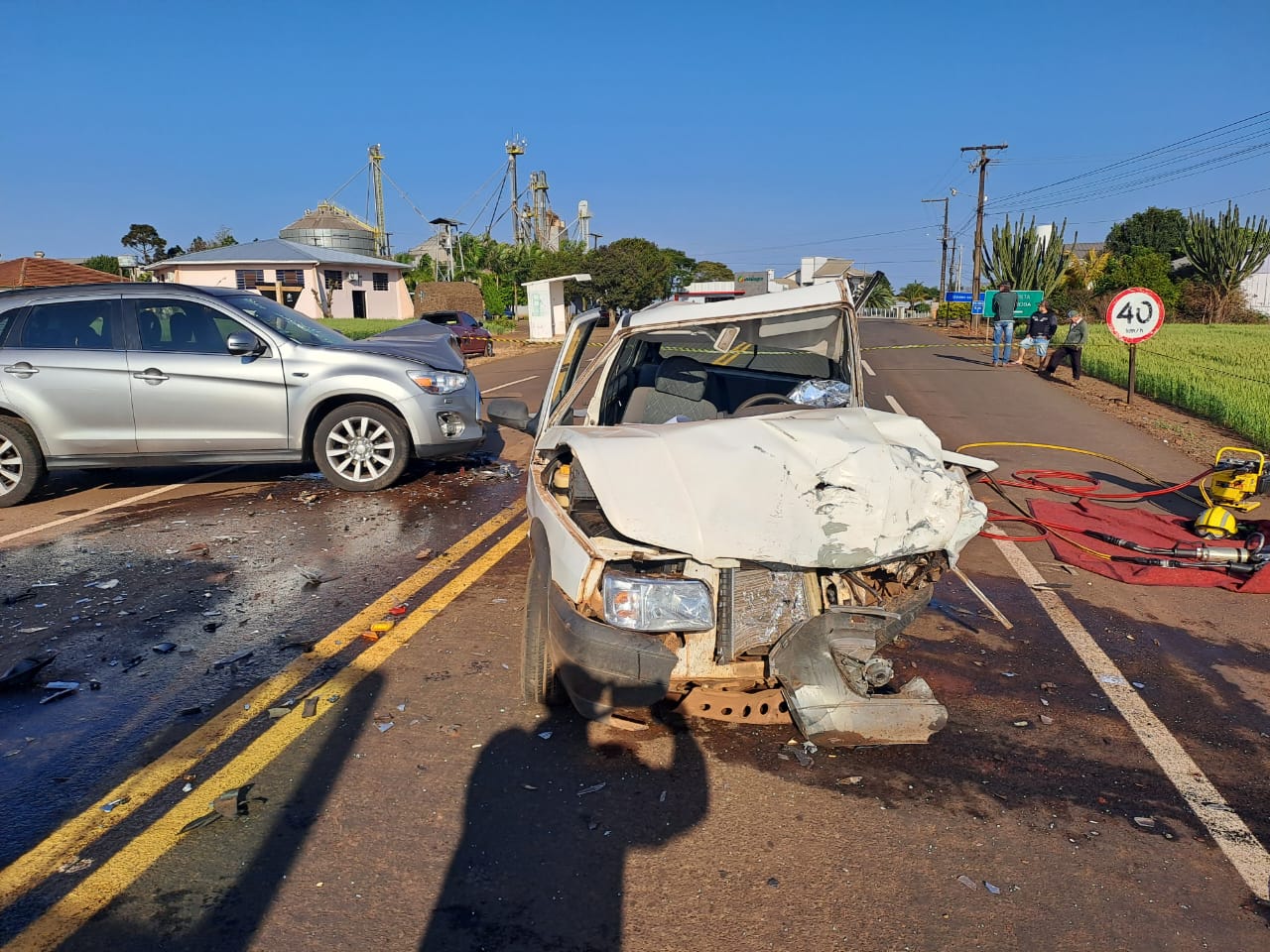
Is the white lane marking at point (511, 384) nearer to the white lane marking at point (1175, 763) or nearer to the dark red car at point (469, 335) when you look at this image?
the dark red car at point (469, 335)

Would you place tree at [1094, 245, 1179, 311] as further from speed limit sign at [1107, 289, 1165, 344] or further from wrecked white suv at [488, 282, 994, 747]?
wrecked white suv at [488, 282, 994, 747]

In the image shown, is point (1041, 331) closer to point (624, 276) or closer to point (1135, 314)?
point (1135, 314)

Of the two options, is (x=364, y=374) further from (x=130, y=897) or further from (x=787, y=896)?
(x=787, y=896)

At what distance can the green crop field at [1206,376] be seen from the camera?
1241cm

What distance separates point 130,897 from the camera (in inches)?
109

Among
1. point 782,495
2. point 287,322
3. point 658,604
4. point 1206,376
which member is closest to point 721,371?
point 782,495

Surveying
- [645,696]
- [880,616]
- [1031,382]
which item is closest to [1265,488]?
[880,616]

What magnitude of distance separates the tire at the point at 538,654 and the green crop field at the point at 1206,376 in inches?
411

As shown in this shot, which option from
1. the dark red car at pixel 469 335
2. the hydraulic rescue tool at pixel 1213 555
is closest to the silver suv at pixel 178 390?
the hydraulic rescue tool at pixel 1213 555

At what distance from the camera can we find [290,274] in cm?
4834

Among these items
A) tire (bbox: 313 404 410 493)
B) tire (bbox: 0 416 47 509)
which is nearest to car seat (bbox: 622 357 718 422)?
tire (bbox: 313 404 410 493)

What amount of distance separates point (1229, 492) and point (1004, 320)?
17.0 m

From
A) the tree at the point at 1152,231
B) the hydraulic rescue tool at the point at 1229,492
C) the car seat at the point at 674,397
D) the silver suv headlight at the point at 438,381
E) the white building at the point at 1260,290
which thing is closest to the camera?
the car seat at the point at 674,397

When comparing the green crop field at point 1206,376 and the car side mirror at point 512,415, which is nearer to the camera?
the car side mirror at point 512,415
